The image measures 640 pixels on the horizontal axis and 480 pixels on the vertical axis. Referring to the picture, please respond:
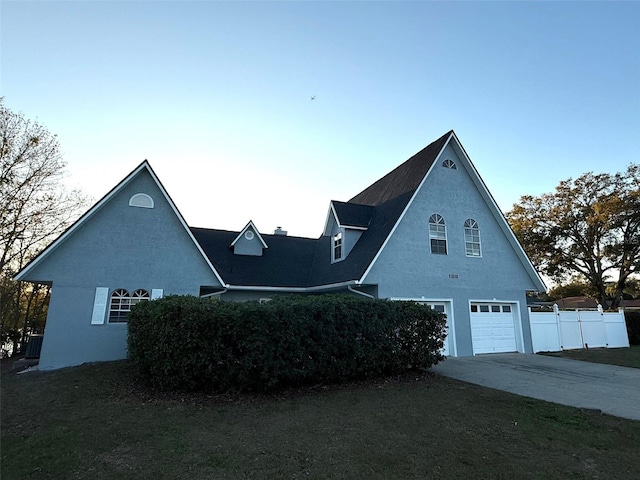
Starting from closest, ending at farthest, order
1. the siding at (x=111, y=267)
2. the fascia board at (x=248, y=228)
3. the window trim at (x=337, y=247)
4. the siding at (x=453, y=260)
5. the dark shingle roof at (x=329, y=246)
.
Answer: the siding at (x=111, y=267) < the siding at (x=453, y=260) < the dark shingle roof at (x=329, y=246) < the window trim at (x=337, y=247) < the fascia board at (x=248, y=228)

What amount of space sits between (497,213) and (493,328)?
5.13 meters

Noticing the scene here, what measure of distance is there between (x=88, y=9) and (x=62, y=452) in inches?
427

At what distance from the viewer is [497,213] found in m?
16.1

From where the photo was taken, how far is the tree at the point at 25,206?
17.4m

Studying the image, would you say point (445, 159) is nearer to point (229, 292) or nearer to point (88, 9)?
point (229, 292)

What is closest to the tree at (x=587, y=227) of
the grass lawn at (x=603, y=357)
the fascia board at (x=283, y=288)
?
the grass lawn at (x=603, y=357)

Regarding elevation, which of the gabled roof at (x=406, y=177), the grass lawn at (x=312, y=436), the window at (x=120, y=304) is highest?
the gabled roof at (x=406, y=177)

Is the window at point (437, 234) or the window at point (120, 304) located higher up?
the window at point (437, 234)

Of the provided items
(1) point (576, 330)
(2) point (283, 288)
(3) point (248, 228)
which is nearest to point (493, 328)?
(1) point (576, 330)

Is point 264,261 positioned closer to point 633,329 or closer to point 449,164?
point 449,164

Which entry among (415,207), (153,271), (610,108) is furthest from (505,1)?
(153,271)

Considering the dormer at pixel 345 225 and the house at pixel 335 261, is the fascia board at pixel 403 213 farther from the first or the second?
the dormer at pixel 345 225

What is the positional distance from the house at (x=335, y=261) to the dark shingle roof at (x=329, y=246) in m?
0.08

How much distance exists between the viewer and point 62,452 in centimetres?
492
